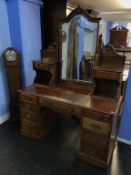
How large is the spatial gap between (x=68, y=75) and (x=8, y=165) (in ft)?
4.47

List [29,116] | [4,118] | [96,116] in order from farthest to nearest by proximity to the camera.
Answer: [4,118]
[29,116]
[96,116]

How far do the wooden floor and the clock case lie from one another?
0.27 metres

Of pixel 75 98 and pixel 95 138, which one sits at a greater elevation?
pixel 75 98

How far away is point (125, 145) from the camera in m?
2.14

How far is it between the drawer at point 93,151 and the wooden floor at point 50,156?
12 centimetres

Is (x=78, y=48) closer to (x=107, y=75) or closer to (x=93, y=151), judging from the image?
(x=107, y=75)

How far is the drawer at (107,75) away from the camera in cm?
176

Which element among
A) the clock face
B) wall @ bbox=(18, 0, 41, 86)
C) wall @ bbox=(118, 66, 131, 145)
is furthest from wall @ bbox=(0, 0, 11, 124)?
wall @ bbox=(118, 66, 131, 145)

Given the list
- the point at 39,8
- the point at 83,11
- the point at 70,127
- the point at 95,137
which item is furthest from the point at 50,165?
the point at 39,8

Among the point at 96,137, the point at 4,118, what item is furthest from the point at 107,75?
the point at 4,118

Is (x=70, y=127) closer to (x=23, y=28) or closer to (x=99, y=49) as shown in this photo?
(x=99, y=49)

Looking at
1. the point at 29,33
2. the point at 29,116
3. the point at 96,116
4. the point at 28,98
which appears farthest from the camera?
the point at 29,33

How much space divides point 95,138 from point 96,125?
166 millimetres

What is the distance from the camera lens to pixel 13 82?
2420 millimetres
